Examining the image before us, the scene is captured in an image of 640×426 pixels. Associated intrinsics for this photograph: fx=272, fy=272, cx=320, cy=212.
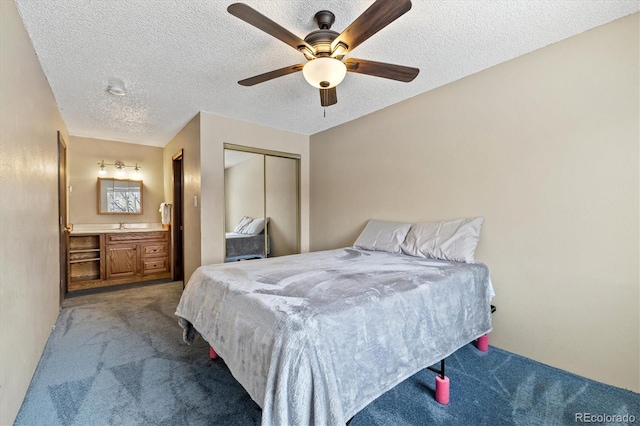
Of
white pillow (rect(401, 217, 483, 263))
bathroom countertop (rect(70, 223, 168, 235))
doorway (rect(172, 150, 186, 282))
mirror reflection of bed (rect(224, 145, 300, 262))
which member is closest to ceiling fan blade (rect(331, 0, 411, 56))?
white pillow (rect(401, 217, 483, 263))

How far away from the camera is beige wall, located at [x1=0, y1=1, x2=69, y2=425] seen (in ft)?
4.82

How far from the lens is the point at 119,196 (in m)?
5.02

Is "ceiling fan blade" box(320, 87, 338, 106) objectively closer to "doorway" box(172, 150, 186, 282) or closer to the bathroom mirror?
"doorway" box(172, 150, 186, 282)

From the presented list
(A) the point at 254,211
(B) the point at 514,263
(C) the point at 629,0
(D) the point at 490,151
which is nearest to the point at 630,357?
(B) the point at 514,263

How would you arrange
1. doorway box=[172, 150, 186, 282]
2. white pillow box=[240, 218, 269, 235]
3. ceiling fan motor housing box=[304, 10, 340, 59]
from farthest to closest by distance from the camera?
doorway box=[172, 150, 186, 282]
white pillow box=[240, 218, 269, 235]
ceiling fan motor housing box=[304, 10, 340, 59]

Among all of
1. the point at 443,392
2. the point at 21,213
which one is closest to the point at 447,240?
the point at 443,392

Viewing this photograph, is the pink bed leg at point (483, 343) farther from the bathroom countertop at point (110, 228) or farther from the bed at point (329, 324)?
the bathroom countertop at point (110, 228)

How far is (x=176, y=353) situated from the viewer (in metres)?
2.36

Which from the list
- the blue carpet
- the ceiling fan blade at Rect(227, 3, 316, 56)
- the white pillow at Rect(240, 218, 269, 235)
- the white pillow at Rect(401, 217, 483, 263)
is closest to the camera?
the ceiling fan blade at Rect(227, 3, 316, 56)

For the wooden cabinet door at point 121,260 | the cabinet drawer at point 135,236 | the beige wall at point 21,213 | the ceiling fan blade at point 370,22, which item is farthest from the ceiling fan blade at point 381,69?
the wooden cabinet door at point 121,260

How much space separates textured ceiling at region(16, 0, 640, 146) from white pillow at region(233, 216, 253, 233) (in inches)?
60.8

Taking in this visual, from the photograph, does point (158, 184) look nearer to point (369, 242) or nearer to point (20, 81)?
point (20, 81)

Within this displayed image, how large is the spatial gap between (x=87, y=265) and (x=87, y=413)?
3794mm

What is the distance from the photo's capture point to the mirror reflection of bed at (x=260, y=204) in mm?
3812
